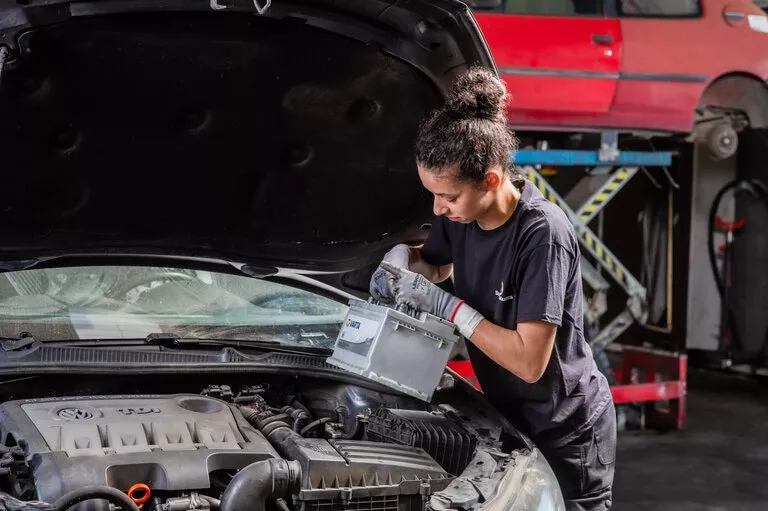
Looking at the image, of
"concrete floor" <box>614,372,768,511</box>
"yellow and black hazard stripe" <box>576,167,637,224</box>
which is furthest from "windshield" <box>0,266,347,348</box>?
"yellow and black hazard stripe" <box>576,167,637,224</box>

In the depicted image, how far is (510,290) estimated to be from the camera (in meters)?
2.02

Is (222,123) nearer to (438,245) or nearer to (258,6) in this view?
(258,6)

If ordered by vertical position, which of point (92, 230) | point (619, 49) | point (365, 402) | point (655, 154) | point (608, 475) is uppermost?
point (619, 49)

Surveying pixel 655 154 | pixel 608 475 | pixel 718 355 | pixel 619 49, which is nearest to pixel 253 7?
pixel 608 475

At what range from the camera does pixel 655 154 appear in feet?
17.0

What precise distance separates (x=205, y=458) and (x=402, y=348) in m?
0.58

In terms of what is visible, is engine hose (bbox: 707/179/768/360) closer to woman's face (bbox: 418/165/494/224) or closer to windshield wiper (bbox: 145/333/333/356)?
windshield wiper (bbox: 145/333/333/356)

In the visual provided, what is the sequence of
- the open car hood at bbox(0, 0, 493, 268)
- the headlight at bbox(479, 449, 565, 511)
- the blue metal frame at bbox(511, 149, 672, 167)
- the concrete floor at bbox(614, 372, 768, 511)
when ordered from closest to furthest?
the headlight at bbox(479, 449, 565, 511) → the open car hood at bbox(0, 0, 493, 268) → the concrete floor at bbox(614, 372, 768, 511) → the blue metal frame at bbox(511, 149, 672, 167)

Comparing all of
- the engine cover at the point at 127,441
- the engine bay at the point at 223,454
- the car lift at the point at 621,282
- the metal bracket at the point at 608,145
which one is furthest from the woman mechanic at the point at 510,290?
the metal bracket at the point at 608,145

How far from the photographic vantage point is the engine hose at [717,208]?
255 inches

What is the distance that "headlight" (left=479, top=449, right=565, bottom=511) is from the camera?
1.74 meters

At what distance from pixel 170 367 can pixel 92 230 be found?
52cm

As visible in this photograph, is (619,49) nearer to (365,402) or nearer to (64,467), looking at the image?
(365,402)

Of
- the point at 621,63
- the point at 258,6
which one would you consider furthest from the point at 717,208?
the point at 258,6
